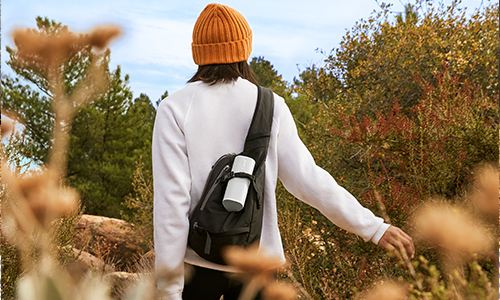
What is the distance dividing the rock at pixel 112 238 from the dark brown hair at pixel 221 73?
424 centimetres

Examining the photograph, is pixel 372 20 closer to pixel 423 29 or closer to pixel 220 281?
pixel 423 29

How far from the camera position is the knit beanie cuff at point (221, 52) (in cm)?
139

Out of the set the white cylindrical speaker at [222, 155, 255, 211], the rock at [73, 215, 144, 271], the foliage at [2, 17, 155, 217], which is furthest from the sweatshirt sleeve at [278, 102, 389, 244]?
the foliage at [2, 17, 155, 217]

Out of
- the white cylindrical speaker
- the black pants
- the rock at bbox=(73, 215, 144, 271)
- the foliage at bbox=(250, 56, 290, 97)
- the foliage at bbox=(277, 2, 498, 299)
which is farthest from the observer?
the foliage at bbox=(250, 56, 290, 97)

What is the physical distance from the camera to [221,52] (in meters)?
1.40

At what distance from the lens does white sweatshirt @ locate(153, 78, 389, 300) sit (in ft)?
4.18

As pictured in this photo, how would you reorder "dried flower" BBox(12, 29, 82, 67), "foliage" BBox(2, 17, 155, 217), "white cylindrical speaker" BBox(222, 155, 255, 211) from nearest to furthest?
"dried flower" BBox(12, 29, 82, 67) → "white cylindrical speaker" BBox(222, 155, 255, 211) → "foliage" BBox(2, 17, 155, 217)

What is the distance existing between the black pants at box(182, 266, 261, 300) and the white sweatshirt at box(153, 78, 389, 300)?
35 mm

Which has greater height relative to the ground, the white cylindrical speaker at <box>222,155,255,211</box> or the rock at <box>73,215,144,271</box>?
the white cylindrical speaker at <box>222,155,255,211</box>

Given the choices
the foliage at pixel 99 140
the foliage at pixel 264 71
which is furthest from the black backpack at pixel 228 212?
the foliage at pixel 264 71

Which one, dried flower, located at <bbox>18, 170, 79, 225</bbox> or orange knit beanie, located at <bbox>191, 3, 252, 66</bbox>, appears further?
orange knit beanie, located at <bbox>191, 3, 252, 66</bbox>

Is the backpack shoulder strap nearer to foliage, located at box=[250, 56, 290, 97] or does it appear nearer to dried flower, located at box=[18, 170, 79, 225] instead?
dried flower, located at box=[18, 170, 79, 225]

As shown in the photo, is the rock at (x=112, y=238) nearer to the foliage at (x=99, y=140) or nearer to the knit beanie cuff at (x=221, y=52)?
the foliage at (x=99, y=140)

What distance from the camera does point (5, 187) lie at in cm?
251
